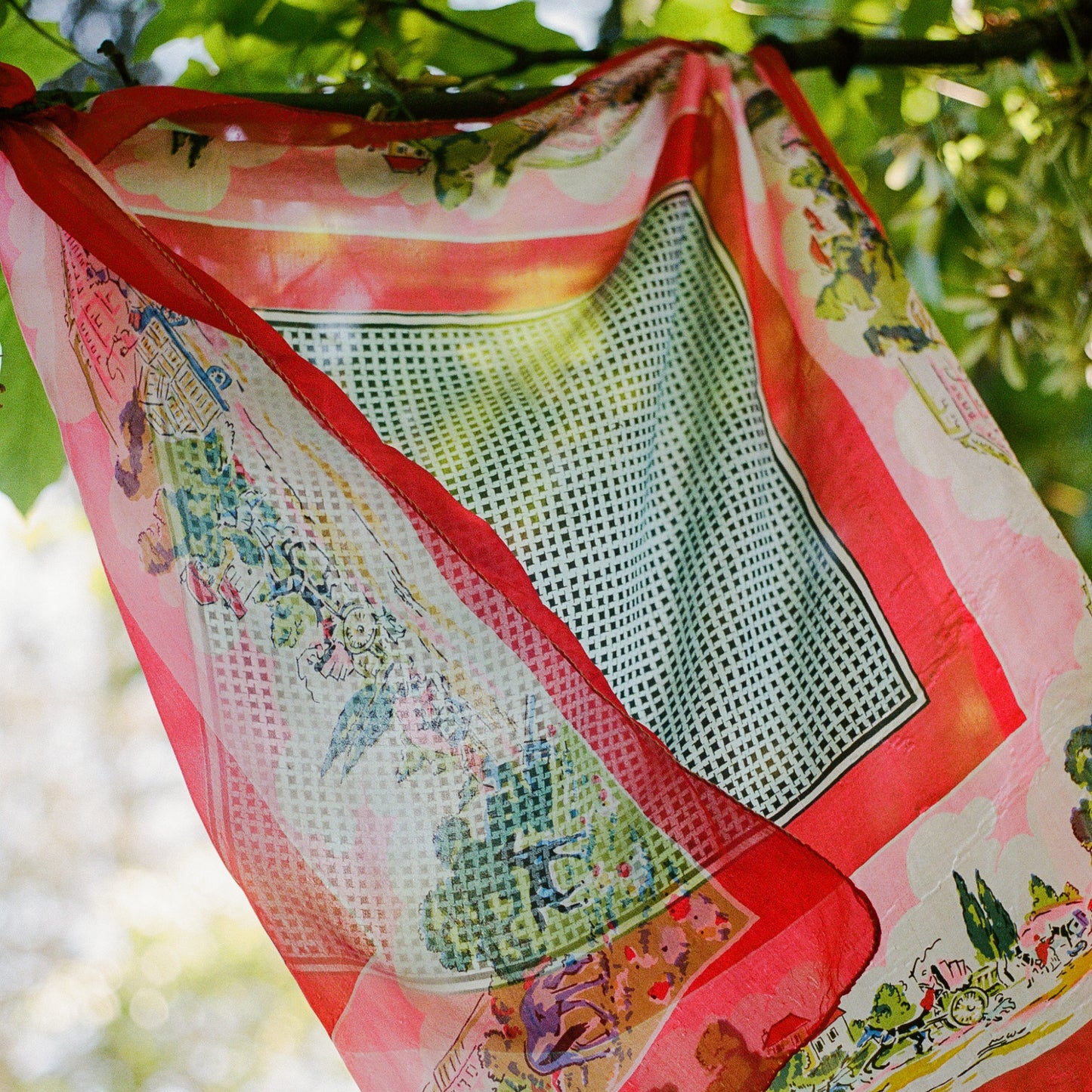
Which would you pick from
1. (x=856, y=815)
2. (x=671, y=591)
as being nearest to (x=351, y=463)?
(x=671, y=591)

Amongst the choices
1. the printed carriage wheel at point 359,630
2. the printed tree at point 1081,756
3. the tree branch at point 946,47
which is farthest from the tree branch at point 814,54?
the printed tree at point 1081,756

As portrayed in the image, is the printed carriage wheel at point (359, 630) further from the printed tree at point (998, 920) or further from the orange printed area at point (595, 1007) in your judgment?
the printed tree at point (998, 920)

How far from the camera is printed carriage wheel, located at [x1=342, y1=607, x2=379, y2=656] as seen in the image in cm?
39

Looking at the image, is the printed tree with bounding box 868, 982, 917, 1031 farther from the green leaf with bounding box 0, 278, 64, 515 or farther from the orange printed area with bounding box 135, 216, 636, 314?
the green leaf with bounding box 0, 278, 64, 515

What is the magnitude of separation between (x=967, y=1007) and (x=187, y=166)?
50 centimetres

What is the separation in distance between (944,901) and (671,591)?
17 cm

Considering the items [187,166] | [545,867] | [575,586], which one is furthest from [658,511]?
[187,166]

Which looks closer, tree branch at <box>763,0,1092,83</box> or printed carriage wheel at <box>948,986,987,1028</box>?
printed carriage wheel at <box>948,986,987,1028</box>

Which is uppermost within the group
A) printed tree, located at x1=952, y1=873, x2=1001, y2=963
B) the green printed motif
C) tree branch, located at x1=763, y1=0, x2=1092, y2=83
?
tree branch, located at x1=763, y1=0, x2=1092, y2=83

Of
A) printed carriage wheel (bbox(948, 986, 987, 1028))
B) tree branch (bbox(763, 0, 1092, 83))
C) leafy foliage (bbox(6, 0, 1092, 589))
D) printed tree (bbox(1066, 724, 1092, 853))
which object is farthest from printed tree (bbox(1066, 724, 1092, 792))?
tree branch (bbox(763, 0, 1092, 83))

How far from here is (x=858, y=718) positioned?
1.38ft

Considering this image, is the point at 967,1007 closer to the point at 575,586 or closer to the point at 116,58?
the point at 575,586

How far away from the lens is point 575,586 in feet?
1.37

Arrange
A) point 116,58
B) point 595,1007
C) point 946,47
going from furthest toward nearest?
point 946,47
point 116,58
point 595,1007
